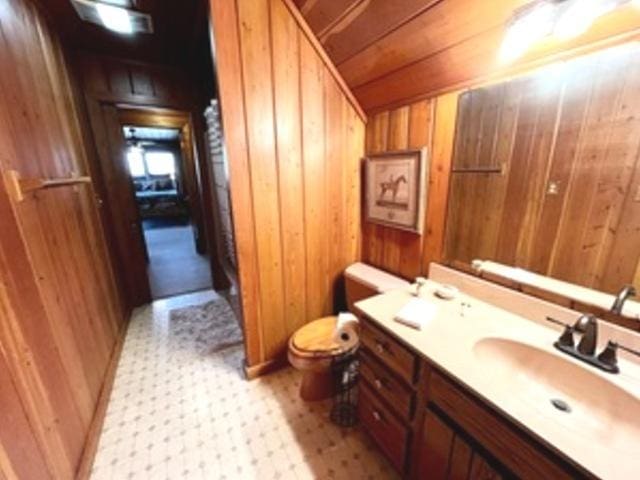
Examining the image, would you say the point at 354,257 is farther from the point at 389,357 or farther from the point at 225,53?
the point at 225,53

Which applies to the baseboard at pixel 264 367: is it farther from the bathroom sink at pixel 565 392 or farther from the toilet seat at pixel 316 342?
the bathroom sink at pixel 565 392

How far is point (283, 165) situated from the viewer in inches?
68.4

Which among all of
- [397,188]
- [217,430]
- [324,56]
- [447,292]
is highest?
[324,56]

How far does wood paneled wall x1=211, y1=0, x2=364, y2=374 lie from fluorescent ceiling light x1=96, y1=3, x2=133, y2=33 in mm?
799

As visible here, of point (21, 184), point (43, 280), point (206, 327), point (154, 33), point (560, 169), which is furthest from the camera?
point (206, 327)

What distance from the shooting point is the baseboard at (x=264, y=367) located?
195 centimetres

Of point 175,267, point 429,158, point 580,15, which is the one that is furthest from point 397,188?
point 175,267

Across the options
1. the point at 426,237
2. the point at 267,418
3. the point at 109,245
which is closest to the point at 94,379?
the point at 267,418

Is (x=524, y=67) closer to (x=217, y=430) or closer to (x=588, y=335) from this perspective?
(x=588, y=335)

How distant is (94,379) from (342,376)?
4.86 feet

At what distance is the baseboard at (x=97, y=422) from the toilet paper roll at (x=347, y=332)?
1339 mm

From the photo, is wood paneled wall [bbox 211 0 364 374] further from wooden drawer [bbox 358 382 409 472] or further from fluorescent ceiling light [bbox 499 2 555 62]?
fluorescent ceiling light [bbox 499 2 555 62]

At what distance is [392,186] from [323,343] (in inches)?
40.8

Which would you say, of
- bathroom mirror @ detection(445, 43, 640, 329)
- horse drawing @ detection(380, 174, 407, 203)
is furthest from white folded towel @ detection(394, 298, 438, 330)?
horse drawing @ detection(380, 174, 407, 203)
